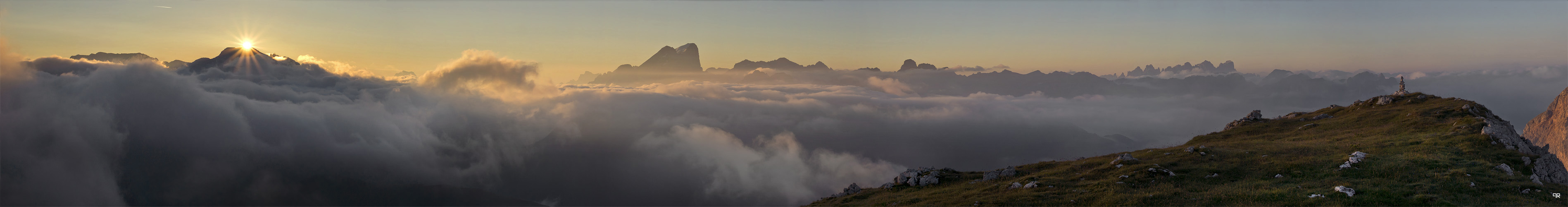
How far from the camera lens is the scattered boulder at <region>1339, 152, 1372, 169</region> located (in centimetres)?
3841

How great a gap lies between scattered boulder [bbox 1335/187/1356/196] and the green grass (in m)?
0.43

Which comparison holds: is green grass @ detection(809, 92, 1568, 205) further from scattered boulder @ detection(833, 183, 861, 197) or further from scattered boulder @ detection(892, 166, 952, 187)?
scattered boulder @ detection(833, 183, 861, 197)

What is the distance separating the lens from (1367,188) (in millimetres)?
31172

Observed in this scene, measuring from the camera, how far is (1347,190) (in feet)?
100

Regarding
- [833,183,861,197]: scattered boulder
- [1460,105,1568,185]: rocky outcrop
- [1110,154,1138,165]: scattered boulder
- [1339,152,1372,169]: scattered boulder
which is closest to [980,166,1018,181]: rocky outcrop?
[1110,154,1138,165]: scattered boulder

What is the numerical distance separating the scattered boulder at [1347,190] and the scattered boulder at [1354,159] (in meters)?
10.00

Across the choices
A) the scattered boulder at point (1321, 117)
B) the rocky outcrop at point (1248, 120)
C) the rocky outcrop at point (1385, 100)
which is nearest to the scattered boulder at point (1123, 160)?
the rocky outcrop at point (1248, 120)

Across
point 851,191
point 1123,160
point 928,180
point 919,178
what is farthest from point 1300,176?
point 851,191

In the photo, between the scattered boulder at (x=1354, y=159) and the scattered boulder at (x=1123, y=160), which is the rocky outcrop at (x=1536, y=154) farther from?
the scattered boulder at (x=1123, y=160)

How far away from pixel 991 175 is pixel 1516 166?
1299 inches

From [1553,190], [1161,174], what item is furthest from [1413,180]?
[1161,174]

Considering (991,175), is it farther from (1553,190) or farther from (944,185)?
(1553,190)

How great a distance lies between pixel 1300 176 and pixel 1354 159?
5.65 m

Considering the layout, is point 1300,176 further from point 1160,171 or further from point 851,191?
point 851,191
